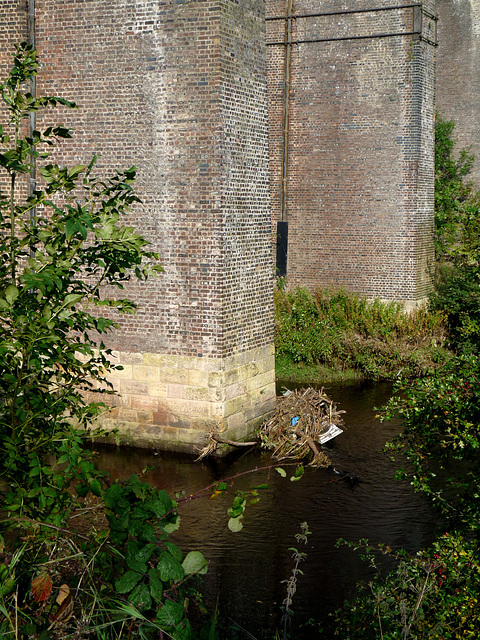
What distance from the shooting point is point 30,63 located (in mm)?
3955

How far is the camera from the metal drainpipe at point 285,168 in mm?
19641

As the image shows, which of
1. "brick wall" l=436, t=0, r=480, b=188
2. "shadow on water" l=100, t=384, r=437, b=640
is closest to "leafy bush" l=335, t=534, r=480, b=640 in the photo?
"shadow on water" l=100, t=384, r=437, b=640

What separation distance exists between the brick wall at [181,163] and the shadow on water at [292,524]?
1104 millimetres

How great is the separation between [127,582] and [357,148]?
17.5m

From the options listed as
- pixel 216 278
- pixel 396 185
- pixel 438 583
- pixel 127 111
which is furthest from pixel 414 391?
pixel 396 185

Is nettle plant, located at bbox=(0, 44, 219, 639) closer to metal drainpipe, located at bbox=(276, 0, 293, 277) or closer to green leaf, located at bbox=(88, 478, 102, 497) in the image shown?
green leaf, located at bbox=(88, 478, 102, 497)

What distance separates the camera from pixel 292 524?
9273 millimetres

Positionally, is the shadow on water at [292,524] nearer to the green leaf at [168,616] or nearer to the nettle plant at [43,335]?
the nettle plant at [43,335]

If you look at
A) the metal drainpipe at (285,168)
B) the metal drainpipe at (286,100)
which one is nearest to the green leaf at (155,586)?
the metal drainpipe at (285,168)

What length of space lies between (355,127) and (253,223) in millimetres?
8450

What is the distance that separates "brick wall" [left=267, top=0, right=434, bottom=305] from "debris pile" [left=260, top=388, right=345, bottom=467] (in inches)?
290

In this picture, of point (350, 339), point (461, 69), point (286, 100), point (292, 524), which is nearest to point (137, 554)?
point (292, 524)

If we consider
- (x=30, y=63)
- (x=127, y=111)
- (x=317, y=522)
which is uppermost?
(x=127, y=111)

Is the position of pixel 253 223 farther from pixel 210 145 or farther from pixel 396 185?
pixel 396 185
